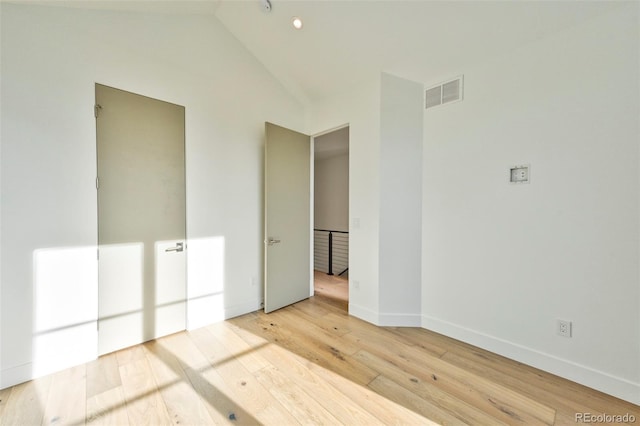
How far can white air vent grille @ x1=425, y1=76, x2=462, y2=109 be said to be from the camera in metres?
2.46

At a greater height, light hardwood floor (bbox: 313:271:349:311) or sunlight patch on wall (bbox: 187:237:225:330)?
sunlight patch on wall (bbox: 187:237:225:330)

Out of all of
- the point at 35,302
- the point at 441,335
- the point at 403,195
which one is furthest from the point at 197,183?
the point at 441,335

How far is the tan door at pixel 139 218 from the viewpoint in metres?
2.13

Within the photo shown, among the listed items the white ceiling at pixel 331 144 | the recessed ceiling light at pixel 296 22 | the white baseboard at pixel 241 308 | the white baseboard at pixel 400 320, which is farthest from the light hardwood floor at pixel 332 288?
the recessed ceiling light at pixel 296 22

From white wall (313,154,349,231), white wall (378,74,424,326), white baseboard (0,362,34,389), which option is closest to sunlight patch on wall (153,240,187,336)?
white baseboard (0,362,34,389)

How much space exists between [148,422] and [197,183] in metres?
1.96

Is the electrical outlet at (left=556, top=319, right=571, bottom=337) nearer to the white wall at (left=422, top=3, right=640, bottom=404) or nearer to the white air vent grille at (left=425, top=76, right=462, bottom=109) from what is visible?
the white wall at (left=422, top=3, right=640, bottom=404)

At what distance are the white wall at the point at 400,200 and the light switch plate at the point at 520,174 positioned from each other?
81 cm

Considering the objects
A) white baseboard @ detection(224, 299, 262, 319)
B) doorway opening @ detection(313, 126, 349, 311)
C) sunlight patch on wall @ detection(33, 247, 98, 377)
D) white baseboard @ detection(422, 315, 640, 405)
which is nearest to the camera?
white baseboard @ detection(422, 315, 640, 405)

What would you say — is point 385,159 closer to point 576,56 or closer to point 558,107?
point 558,107

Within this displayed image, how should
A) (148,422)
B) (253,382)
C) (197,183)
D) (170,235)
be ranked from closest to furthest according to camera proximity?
(148,422) < (253,382) < (170,235) < (197,183)

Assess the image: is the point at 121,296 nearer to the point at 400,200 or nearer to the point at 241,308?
the point at 241,308

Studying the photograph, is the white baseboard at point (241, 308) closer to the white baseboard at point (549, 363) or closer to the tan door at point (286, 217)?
the tan door at point (286, 217)

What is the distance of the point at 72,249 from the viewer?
1.98 meters
